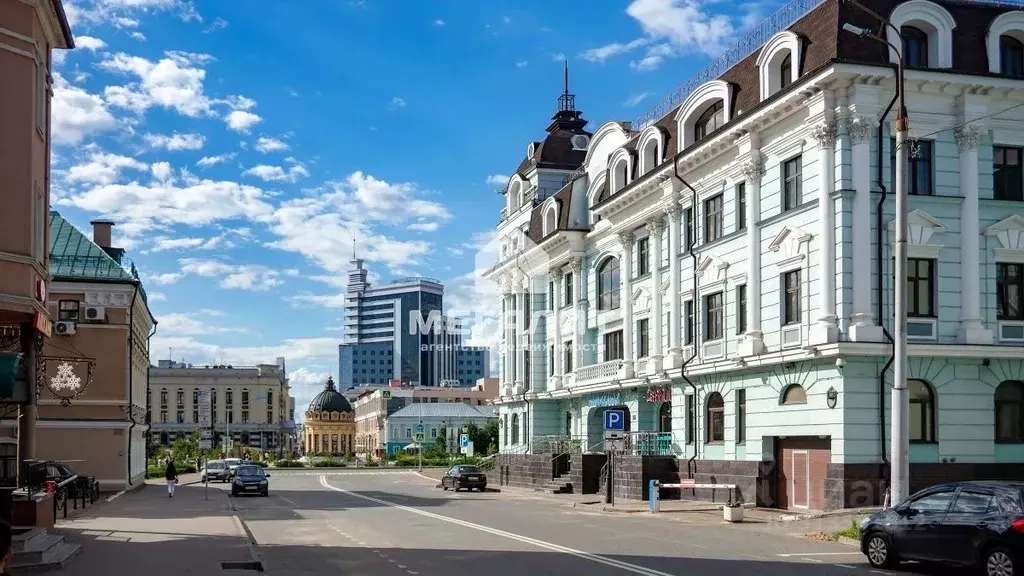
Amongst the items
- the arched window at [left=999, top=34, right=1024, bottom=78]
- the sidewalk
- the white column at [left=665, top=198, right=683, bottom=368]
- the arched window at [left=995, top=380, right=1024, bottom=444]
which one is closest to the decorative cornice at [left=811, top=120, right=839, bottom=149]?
the arched window at [left=999, top=34, right=1024, bottom=78]

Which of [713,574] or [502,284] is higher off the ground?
[502,284]

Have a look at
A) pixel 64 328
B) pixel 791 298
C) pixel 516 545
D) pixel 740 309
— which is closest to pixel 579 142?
pixel 740 309

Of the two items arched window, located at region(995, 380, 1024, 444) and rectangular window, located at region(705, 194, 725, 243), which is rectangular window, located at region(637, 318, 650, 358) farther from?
arched window, located at region(995, 380, 1024, 444)

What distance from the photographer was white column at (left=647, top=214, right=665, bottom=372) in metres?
42.0

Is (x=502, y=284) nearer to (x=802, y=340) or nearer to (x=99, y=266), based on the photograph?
(x=99, y=266)

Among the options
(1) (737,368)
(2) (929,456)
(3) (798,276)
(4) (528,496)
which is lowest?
(4) (528,496)

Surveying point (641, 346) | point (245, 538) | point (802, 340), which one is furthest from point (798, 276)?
point (245, 538)

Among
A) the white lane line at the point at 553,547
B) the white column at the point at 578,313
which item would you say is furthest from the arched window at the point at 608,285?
the white lane line at the point at 553,547

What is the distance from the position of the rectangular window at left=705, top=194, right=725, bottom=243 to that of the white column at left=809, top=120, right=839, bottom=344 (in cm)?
686

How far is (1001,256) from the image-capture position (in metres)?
31.1

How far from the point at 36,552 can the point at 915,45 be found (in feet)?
84.0

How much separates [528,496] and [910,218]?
2254cm

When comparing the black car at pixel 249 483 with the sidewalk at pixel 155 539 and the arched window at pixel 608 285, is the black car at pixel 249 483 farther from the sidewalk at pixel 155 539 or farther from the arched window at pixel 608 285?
the arched window at pixel 608 285

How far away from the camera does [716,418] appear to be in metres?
37.6
